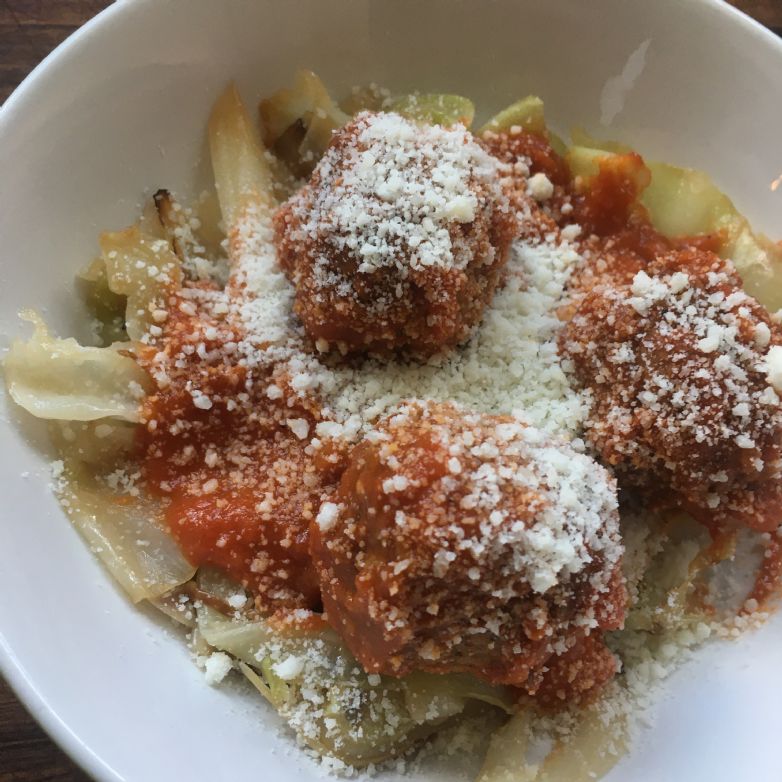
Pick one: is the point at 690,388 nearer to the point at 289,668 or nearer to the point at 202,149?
the point at 289,668

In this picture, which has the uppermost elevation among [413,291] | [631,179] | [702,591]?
[631,179]

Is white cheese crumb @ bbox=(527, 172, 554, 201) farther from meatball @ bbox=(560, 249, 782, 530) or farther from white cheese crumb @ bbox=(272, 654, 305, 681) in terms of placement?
white cheese crumb @ bbox=(272, 654, 305, 681)

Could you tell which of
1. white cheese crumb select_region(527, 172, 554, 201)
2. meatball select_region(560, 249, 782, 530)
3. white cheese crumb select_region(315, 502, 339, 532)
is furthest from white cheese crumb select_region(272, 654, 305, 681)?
white cheese crumb select_region(527, 172, 554, 201)

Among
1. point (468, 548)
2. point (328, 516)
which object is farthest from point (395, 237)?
point (468, 548)

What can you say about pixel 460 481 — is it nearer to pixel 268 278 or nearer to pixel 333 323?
pixel 333 323

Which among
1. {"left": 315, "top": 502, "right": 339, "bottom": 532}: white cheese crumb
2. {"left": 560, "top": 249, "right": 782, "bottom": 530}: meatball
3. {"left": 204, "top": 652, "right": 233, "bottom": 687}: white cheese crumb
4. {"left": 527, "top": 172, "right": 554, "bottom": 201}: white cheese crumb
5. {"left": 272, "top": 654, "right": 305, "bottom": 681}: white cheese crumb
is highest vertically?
{"left": 527, "top": 172, "right": 554, "bottom": 201}: white cheese crumb

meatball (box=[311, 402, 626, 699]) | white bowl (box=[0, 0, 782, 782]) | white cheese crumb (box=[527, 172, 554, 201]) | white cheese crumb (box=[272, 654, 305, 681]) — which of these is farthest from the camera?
white cheese crumb (box=[527, 172, 554, 201])

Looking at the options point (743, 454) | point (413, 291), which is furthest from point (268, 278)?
point (743, 454)
